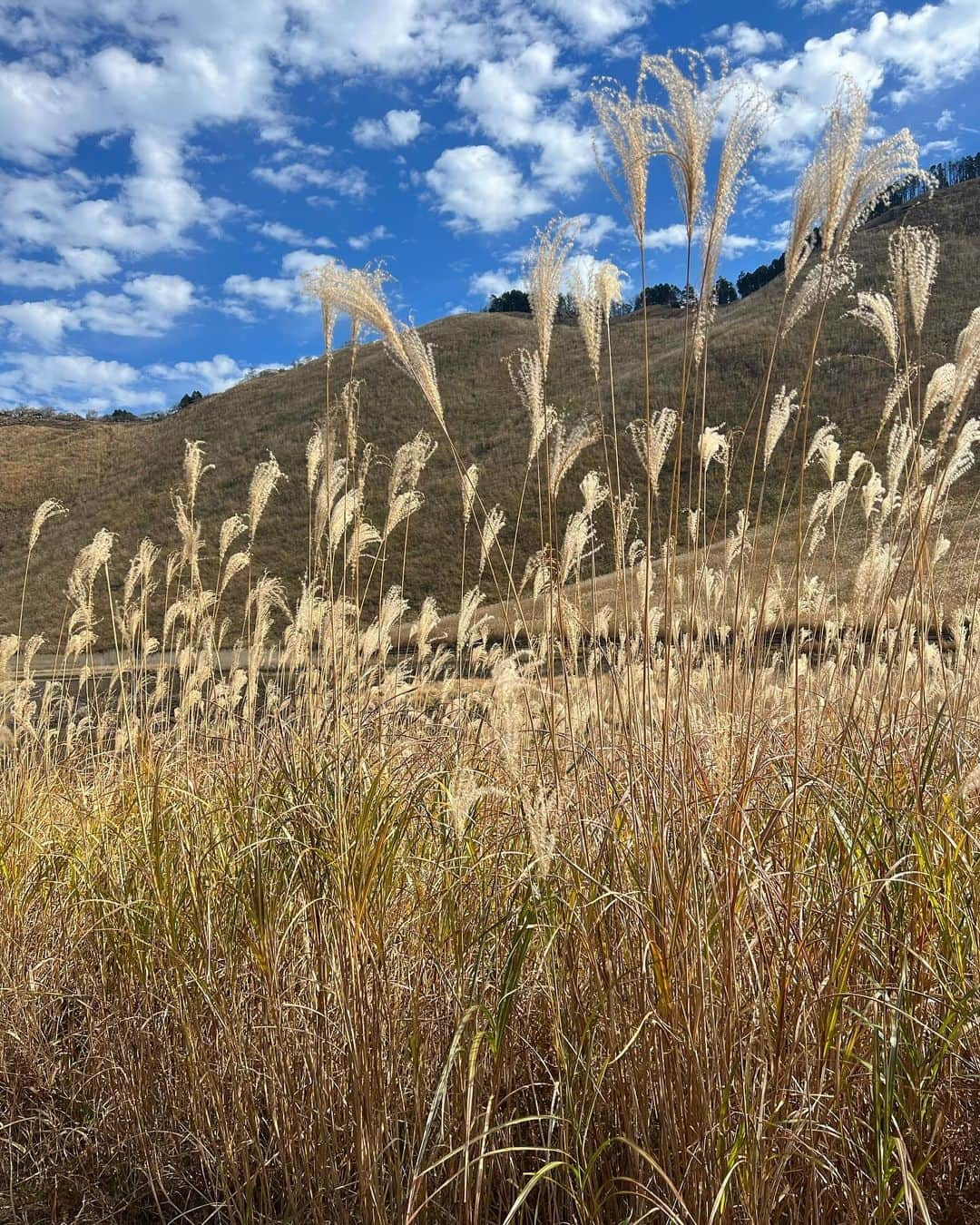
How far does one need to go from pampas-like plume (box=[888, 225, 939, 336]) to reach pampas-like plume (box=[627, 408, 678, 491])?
0.67 meters

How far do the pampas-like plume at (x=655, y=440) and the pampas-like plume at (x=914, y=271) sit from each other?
673 millimetres

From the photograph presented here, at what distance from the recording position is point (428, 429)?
49.5 meters

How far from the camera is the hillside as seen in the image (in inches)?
1495

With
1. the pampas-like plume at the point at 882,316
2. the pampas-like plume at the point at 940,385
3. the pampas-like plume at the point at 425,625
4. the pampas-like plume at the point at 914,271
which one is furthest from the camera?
the pampas-like plume at the point at 425,625

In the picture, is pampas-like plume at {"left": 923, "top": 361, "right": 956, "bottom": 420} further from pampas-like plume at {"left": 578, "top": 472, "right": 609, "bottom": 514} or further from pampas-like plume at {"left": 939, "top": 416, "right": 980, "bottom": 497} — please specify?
pampas-like plume at {"left": 578, "top": 472, "right": 609, "bottom": 514}

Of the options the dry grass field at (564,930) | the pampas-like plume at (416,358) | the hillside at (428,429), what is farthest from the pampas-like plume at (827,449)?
the hillside at (428,429)

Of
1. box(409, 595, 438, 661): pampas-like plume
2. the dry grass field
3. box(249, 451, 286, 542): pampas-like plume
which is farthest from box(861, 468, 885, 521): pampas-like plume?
box(249, 451, 286, 542): pampas-like plume

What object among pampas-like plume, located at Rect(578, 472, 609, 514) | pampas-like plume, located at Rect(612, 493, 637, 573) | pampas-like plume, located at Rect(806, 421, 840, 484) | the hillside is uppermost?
the hillside

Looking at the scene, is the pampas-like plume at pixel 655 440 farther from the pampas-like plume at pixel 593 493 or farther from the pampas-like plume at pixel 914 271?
the pampas-like plume at pixel 914 271

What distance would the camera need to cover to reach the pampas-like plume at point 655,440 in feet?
7.88

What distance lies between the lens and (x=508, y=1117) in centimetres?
215

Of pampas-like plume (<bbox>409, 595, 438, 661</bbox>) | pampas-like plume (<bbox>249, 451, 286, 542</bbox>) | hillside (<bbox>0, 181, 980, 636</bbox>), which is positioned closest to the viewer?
pampas-like plume (<bbox>249, 451, 286, 542</bbox>)

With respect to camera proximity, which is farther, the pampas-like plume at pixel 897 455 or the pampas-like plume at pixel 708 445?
the pampas-like plume at pixel 897 455

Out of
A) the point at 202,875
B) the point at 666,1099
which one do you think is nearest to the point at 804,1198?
the point at 666,1099
